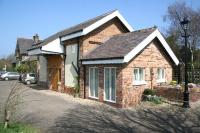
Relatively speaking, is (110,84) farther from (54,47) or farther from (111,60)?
(54,47)

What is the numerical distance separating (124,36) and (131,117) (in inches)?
338

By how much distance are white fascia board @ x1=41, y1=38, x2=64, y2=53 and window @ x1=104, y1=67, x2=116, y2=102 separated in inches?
282

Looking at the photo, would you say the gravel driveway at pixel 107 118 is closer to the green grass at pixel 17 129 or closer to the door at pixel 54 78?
the green grass at pixel 17 129

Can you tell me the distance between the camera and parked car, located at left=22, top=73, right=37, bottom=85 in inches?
1433

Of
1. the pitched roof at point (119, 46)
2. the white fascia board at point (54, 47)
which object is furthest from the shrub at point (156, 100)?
the white fascia board at point (54, 47)

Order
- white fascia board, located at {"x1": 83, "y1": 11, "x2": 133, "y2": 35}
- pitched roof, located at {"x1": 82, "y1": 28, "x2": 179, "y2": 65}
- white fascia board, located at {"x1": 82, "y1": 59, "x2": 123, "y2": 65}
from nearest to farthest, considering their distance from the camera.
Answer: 1. white fascia board, located at {"x1": 82, "y1": 59, "x2": 123, "y2": 65}
2. pitched roof, located at {"x1": 82, "y1": 28, "x2": 179, "y2": 65}
3. white fascia board, located at {"x1": 83, "y1": 11, "x2": 133, "y2": 35}

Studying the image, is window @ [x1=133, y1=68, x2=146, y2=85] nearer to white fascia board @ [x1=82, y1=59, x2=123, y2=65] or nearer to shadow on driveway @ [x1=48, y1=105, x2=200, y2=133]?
white fascia board @ [x1=82, y1=59, x2=123, y2=65]

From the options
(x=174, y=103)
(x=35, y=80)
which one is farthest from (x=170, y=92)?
(x=35, y=80)

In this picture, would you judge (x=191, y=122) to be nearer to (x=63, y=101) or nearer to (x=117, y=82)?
(x=117, y=82)

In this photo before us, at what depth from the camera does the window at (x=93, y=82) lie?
19.6 m

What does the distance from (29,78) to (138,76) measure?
2210 cm

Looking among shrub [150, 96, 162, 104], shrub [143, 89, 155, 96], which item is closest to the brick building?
shrub [143, 89, 155, 96]

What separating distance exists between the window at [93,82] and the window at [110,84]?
1208 mm

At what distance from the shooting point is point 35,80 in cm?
3753
